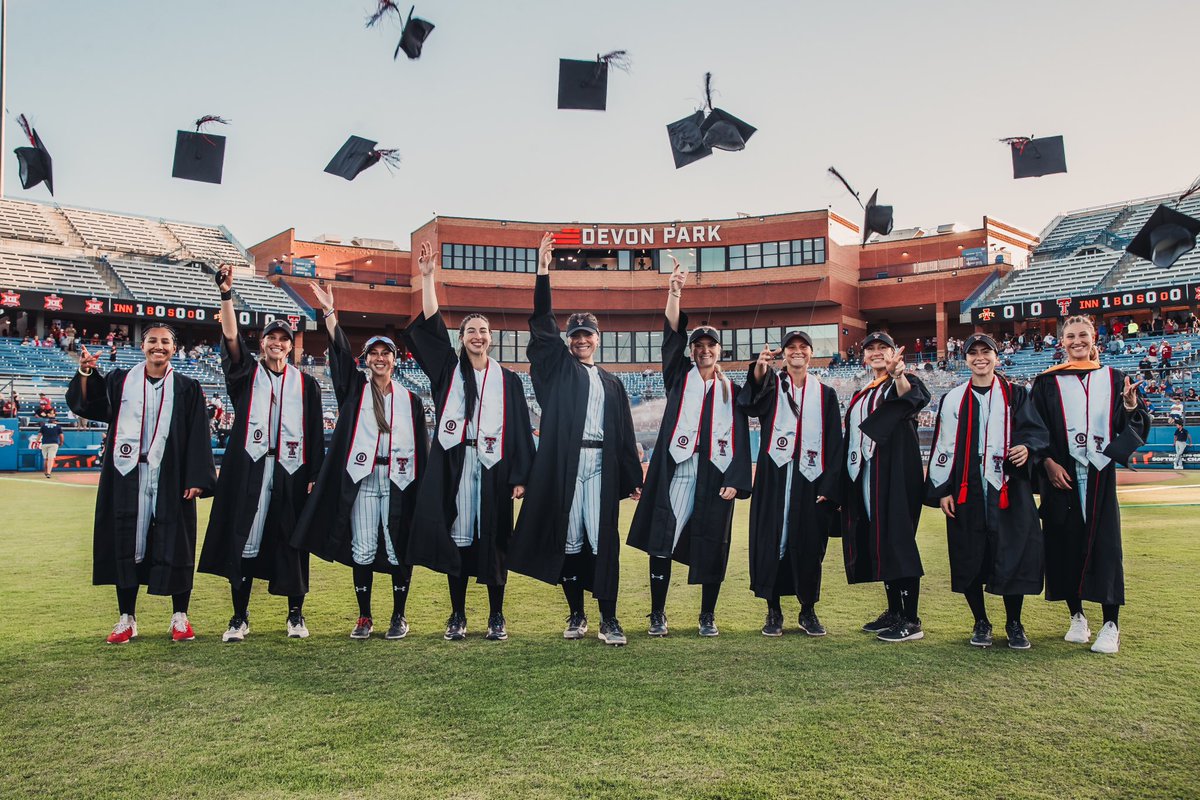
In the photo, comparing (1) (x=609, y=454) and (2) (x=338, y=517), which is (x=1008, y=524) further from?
(2) (x=338, y=517)

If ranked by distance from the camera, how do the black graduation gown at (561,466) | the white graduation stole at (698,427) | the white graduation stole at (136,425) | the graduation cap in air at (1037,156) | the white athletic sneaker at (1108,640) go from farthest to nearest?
the graduation cap in air at (1037,156), the white graduation stole at (698,427), the black graduation gown at (561,466), the white graduation stole at (136,425), the white athletic sneaker at (1108,640)

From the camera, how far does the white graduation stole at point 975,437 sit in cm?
529

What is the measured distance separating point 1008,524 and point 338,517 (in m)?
4.17

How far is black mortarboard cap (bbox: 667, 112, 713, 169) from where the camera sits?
8.06 metres

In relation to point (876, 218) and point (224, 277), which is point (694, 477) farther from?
point (876, 218)

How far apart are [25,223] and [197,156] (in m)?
44.5

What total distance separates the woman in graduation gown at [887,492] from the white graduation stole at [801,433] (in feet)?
0.66

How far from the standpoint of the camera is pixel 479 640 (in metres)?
5.31

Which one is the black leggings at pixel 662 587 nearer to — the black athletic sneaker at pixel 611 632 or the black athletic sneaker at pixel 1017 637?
the black athletic sneaker at pixel 611 632

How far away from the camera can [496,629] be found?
17.7ft

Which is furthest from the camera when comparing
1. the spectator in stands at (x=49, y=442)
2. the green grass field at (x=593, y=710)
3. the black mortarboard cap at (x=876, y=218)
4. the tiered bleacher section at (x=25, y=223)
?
the tiered bleacher section at (x=25, y=223)

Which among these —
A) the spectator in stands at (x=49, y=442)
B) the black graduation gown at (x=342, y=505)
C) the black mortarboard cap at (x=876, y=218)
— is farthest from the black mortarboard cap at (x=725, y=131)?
the spectator in stands at (x=49, y=442)

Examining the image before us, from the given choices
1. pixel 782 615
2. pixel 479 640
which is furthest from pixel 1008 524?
pixel 479 640

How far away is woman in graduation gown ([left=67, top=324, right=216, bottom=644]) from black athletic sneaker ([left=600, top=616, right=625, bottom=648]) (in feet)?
8.53
